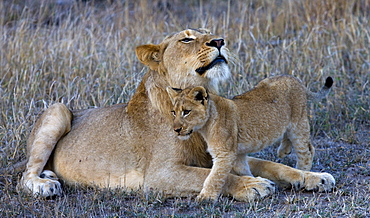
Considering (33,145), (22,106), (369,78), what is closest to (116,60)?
(22,106)

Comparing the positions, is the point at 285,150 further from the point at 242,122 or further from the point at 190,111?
the point at 190,111

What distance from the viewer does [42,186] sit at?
4.27 meters

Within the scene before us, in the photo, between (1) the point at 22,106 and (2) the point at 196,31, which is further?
(1) the point at 22,106

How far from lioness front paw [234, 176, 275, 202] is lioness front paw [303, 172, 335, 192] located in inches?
10.9

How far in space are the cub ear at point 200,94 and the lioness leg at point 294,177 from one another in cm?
97

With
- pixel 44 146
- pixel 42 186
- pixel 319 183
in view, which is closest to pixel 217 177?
pixel 319 183

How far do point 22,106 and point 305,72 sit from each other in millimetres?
3317

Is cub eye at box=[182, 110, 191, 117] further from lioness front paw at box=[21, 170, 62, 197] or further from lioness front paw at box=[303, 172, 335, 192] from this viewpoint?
lioness front paw at box=[21, 170, 62, 197]

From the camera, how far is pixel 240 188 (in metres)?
3.92

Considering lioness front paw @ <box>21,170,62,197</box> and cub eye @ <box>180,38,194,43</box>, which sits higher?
cub eye @ <box>180,38,194,43</box>

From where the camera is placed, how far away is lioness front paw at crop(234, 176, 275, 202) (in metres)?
3.85

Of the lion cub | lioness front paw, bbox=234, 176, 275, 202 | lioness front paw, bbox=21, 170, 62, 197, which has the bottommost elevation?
lioness front paw, bbox=21, 170, 62, 197

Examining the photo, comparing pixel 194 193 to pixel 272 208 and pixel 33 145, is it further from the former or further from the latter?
pixel 33 145

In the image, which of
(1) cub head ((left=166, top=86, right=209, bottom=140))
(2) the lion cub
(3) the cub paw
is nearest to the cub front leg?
(2) the lion cub
